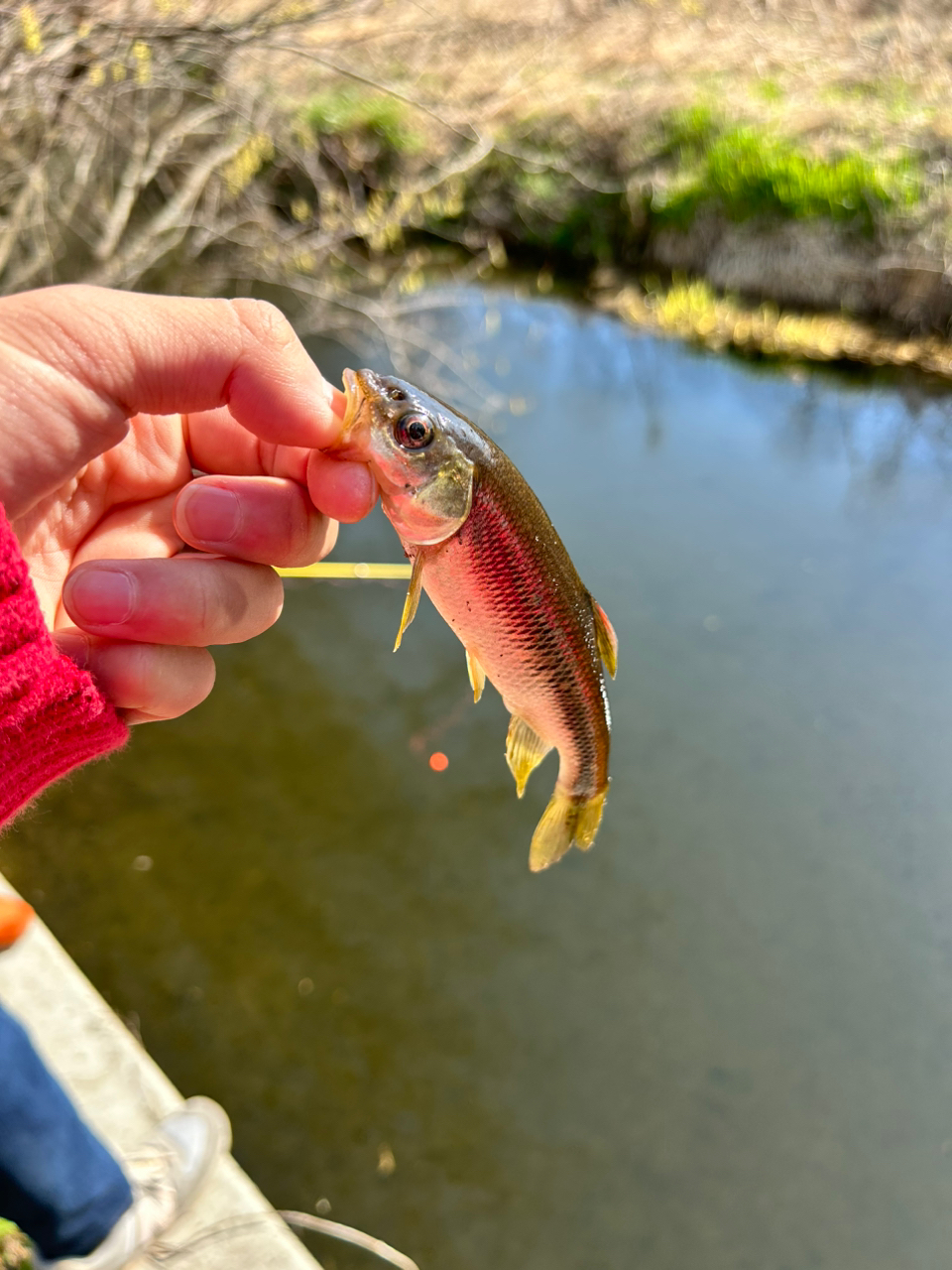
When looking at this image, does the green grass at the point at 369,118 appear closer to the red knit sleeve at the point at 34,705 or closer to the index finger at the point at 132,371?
the index finger at the point at 132,371

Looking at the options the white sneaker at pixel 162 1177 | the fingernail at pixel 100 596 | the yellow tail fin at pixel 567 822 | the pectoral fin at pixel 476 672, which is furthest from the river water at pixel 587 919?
the fingernail at pixel 100 596

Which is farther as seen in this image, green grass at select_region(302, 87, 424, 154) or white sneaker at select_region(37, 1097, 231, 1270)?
green grass at select_region(302, 87, 424, 154)

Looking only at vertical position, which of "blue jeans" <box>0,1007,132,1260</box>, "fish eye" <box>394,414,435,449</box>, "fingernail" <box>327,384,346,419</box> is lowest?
"blue jeans" <box>0,1007,132,1260</box>

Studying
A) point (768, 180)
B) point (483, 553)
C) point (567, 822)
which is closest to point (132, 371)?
point (483, 553)

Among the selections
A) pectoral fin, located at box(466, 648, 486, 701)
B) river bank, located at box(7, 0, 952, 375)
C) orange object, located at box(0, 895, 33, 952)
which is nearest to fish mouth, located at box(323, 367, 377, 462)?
pectoral fin, located at box(466, 648, 486, 701)

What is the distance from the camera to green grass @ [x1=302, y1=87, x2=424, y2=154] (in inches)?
359

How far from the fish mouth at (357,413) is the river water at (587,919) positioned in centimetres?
264

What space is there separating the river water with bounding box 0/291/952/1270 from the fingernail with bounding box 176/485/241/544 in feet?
8.06

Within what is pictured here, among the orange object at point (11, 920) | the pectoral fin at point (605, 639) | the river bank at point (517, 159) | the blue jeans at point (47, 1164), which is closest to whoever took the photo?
the pectoral fin at point (605, 639)

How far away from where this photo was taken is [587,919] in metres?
3.78

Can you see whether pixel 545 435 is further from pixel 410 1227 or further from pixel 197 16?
pixel 410 1227

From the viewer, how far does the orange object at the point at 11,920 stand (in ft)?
8.13

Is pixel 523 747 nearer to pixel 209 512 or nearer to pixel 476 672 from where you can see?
pixel 476 672

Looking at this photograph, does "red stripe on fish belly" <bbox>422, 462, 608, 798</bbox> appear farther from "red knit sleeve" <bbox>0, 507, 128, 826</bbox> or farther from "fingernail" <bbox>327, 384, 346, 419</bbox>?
"red knit sleeve" <bbox>0, 507, 128, 826</bbox>
